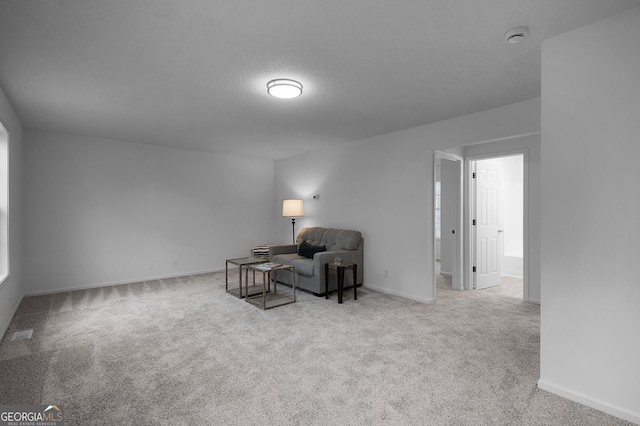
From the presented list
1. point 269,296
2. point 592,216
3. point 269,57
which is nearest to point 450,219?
point 269,296

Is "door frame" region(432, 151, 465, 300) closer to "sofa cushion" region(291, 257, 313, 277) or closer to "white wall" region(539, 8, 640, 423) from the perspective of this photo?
"sofa cushion" region(291, 257, 313, 277)

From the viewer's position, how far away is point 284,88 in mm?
2844

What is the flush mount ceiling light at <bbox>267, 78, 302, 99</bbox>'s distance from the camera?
280cm

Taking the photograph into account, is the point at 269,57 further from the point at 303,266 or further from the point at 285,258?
the point at 285,258

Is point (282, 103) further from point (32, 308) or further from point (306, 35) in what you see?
point (32, 308)

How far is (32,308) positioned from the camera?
12.9ft

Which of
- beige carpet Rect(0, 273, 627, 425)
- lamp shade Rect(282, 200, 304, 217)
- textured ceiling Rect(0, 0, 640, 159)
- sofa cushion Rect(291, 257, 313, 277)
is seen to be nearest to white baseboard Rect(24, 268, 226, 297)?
beige carpet Rect(0, 273, 627, 425)

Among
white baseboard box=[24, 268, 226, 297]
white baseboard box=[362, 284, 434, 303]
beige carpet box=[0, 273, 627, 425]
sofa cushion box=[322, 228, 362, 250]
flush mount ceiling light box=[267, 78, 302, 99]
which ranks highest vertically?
flush mount ceiling light box=[267, 78, 302, 99]

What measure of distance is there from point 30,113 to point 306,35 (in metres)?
3.78

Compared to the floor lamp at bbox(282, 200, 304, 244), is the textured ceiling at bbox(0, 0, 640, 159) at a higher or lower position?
higher

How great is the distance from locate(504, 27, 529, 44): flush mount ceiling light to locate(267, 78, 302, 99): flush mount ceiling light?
5.42ft

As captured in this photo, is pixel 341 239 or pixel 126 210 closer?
pixel 341 239

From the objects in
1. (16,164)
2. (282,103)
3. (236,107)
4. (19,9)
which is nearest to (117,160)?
(16,164)

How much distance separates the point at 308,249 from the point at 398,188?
5.76 feet
